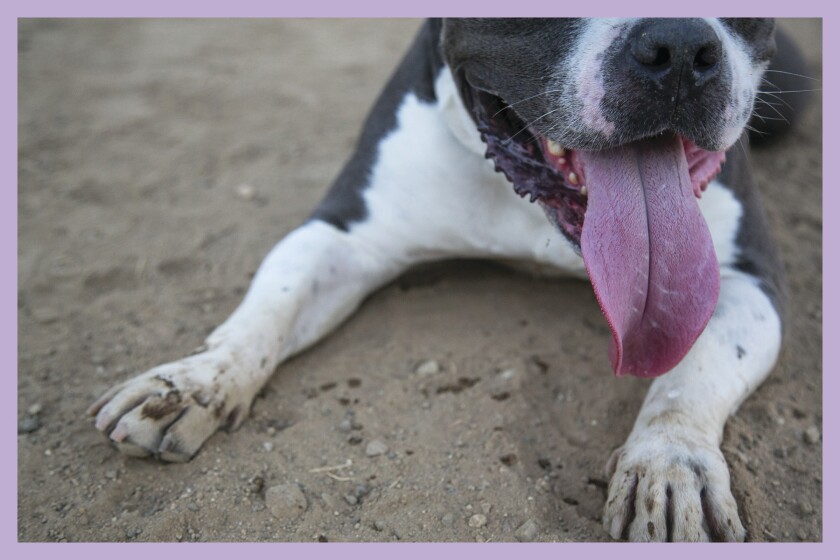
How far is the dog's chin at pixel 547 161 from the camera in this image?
2264 millimetres

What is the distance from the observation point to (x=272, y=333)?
2621 millimetres

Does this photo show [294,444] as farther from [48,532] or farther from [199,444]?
[48,532]

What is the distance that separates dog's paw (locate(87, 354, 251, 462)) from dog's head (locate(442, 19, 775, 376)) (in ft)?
3.37

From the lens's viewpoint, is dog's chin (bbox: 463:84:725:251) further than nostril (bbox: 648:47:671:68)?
Yes

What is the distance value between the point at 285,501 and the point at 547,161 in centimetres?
111

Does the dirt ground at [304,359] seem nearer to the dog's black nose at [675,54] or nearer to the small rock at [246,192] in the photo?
the small rock at [246,192]

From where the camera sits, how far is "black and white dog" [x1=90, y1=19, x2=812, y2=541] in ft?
6.66

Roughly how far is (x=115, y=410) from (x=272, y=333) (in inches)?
20.8

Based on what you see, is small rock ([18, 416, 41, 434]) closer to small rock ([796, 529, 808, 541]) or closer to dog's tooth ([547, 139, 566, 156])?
dog's tooth ([547, 139, 566, 156])

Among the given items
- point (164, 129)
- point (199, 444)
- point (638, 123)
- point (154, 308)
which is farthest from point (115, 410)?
point (164, 129)

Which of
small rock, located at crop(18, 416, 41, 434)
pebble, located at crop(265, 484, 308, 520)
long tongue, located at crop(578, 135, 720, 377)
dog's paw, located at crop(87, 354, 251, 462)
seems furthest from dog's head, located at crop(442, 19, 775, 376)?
small rock, located at crop(18, 416, 41, 434)

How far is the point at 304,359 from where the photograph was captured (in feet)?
9.11

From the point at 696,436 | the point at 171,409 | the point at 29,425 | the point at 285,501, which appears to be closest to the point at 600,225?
the point at 696,436

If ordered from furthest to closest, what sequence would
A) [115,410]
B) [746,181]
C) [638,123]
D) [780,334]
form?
[746,181], [780,334], [115,410], [638,123]
